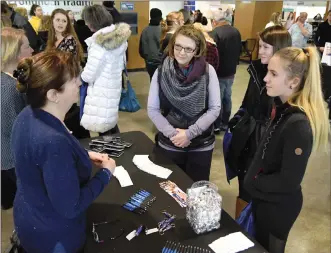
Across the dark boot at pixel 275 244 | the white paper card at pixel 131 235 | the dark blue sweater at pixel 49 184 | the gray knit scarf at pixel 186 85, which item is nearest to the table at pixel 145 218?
the white paper card at pixel 131 235

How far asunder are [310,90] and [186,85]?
75cm

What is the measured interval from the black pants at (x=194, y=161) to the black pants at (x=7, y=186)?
1.05 meters

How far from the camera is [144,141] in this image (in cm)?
217

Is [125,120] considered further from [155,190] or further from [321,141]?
[321,141]

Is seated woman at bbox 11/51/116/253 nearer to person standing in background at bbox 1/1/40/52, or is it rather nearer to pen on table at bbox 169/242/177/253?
pen on table at bbox 169/242/177/253

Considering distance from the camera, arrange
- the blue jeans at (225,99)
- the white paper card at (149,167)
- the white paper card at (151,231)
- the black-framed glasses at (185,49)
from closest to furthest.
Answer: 1. the white paper card at (151,231)
2. the white paper card at (149,167)
3. the black-framed glasses at (185,49)
4. the blue jeans at (225,99)

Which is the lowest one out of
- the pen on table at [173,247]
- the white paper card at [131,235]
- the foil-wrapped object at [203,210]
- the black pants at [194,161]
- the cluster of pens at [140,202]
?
the black pants at [194,161]

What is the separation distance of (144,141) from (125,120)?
2526 mm

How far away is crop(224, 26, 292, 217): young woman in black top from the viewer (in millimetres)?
1937

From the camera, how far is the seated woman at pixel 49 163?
1.05m

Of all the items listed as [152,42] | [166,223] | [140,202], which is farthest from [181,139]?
[152,42]

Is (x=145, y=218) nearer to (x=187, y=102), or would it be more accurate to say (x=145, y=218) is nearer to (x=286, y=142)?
(x=286, y=142)

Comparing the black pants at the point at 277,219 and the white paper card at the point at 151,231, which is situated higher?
the white paper card at the point at 151,231

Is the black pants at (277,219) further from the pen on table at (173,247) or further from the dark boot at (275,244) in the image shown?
the pen on table at (173,247)
